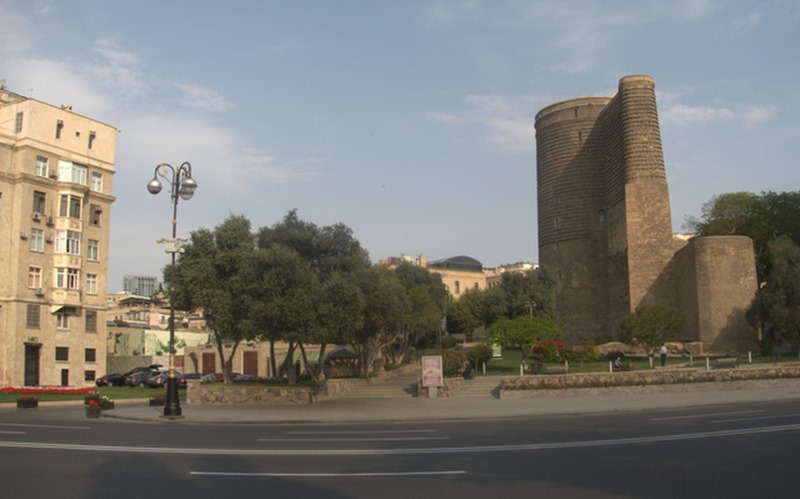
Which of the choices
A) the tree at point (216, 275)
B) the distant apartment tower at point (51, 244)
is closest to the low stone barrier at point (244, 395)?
the tree at point (216, 275)

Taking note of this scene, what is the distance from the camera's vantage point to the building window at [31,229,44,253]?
46.1m

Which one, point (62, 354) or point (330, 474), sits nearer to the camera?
point (330, 474)

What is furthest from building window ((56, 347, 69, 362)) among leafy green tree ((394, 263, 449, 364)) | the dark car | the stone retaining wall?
the stone retaining wall

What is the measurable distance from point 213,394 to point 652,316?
23.3 m

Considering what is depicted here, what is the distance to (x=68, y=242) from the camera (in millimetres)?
47969

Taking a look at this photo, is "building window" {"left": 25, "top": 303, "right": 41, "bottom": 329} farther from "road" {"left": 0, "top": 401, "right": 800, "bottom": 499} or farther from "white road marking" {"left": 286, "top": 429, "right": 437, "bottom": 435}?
"white road marking" {"left": 286, "top": 429, "right": 437, "bottom": 435}

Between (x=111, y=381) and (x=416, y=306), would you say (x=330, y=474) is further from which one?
(x=416, y=306)

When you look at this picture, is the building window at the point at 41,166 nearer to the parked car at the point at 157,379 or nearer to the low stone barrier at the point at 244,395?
the parked car at the point at 157,379

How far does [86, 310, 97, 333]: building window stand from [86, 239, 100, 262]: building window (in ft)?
12.1

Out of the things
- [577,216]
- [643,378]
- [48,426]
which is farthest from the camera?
[577,216]

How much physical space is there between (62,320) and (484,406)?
3441 centimetres

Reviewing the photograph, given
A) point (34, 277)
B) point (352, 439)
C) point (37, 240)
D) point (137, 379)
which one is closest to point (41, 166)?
point (37, 240)

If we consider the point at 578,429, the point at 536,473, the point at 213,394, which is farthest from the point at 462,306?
the point at 536,473

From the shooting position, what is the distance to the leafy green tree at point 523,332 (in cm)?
3634
